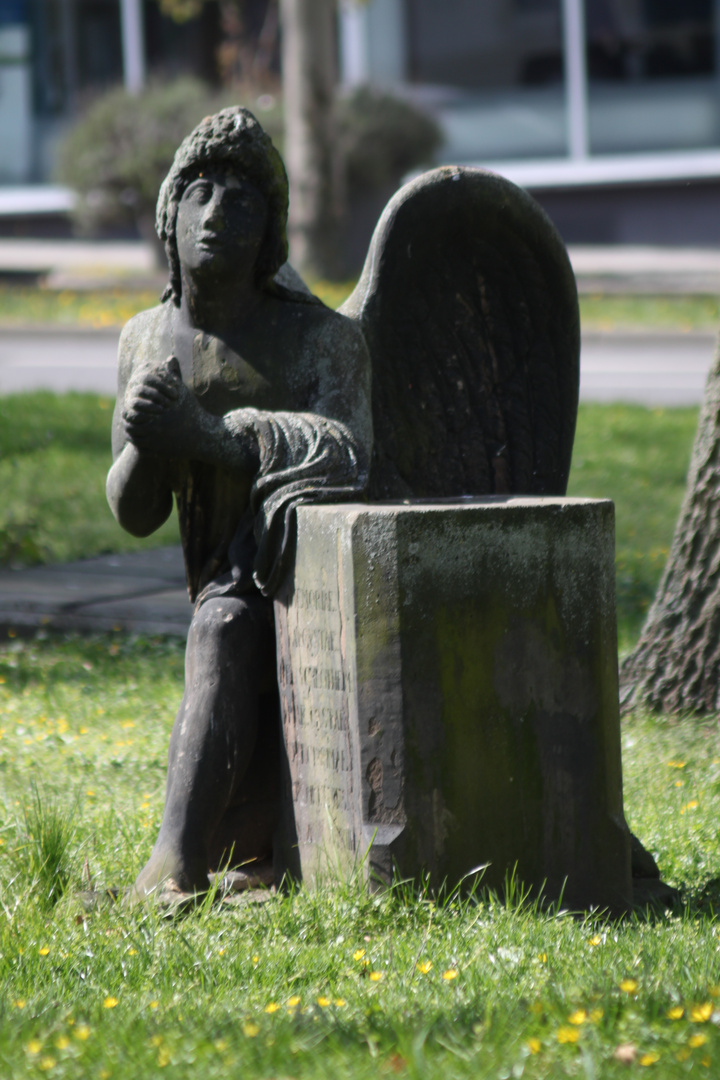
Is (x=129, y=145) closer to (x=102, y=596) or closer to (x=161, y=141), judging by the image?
(x=161, y=141)

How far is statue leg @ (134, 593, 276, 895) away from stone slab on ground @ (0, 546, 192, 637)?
329 cm

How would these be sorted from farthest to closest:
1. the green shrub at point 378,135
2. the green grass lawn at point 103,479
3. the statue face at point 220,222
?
the green shrub at point 378,135, the green grass lawn at point 103,479, the statue face at point 220,222

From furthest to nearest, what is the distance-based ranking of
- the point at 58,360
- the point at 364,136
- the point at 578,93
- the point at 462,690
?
the point at 578,93 → the point at 364,136 → the point at 58,360 → the point at 462,690

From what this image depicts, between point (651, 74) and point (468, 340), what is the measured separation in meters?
17.5

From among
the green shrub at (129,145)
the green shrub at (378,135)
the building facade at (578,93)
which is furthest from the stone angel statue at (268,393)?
the building facade at (578,93)

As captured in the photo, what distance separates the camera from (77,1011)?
3.02m

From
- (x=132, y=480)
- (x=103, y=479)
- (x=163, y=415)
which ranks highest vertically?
(x=163, y=415)

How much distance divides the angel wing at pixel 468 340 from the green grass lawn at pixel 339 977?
1190 millimetres

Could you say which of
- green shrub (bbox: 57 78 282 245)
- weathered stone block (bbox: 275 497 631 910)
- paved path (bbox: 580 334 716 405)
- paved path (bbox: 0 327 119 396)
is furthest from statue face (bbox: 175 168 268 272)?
green shrub (bbox: 57 78 282 245)

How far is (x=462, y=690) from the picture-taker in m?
3.51

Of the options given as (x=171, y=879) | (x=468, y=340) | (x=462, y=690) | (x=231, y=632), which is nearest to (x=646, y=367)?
(x=468, y=340)

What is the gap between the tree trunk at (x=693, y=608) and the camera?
5.27 m

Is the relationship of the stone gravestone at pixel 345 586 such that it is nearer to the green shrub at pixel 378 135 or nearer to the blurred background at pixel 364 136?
the blurred background at pixel 364 136

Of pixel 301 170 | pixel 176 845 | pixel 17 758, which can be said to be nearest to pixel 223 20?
pixel 301 170
